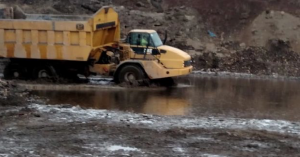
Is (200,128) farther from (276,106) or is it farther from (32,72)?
(32,72)

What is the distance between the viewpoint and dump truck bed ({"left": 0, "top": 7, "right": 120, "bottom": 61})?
725 inches

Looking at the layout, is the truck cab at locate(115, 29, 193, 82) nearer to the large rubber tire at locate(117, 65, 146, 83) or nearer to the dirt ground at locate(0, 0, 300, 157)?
the large rubber tire at locate(117, 65, 146, 83)

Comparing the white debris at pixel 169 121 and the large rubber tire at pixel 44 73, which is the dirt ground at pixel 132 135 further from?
the large rubber tire at pixel 44 73

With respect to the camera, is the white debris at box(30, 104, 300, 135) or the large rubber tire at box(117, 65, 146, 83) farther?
the large rubber tire at box(117, 65, 146, 83)

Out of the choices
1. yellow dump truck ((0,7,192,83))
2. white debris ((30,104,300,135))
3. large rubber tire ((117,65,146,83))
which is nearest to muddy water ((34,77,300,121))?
large rubber tire ((117,65,146,83))

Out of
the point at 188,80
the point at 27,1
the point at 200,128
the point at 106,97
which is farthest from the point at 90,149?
the point at 27,1

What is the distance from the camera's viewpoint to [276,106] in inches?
625

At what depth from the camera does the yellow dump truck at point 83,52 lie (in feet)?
60.2

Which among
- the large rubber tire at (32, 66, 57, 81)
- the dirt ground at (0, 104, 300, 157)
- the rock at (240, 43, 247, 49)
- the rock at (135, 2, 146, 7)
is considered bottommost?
the dirt ground at (0, 104, 300, 157)

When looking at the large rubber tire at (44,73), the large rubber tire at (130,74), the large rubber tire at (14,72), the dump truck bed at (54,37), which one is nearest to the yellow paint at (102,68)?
the large rubber tire at (130,74)

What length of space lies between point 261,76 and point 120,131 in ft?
42.9

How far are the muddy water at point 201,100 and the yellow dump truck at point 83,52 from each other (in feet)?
3.08

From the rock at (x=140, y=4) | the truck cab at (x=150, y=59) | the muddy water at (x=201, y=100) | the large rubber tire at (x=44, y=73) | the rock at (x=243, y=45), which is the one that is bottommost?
the muddy water at (x=201, y=100)

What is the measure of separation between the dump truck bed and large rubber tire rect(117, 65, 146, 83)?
1.33 m
